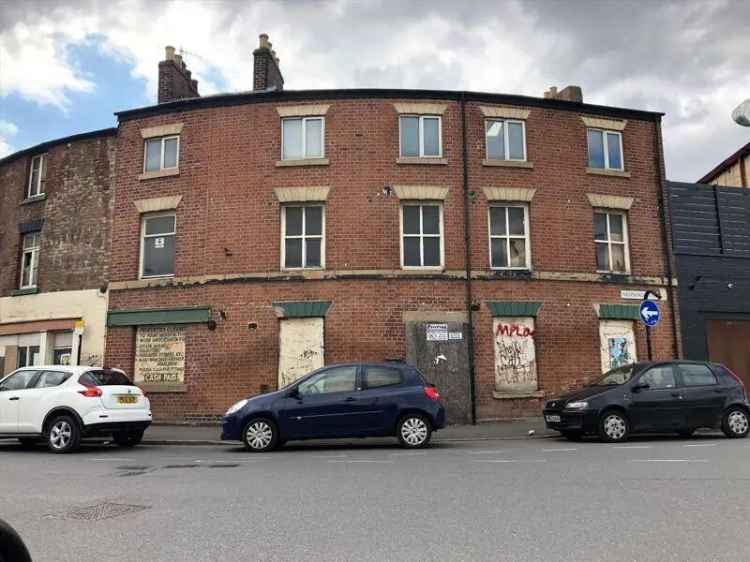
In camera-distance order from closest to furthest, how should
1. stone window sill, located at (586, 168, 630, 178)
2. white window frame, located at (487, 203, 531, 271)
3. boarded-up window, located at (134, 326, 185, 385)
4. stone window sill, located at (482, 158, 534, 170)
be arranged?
boarded-up window, located at (134, 326, 185, 385)
white window frame, located at (487, 203, 531, 271)
stone window sill, located at (482, 158, 534, 170)
stone window sill, located at (586, 168, 630, 178)

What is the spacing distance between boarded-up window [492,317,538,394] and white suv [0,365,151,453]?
8.71m

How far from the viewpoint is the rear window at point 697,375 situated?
12.6 metres

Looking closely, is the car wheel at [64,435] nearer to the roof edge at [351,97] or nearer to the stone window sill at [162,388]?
the stone window sill at [162,388]

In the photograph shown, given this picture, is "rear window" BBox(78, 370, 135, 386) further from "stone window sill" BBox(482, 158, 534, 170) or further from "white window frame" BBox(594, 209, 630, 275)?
"white window frame" BBox(594, 209, 630, 275)

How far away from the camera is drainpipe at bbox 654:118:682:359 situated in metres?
17.4

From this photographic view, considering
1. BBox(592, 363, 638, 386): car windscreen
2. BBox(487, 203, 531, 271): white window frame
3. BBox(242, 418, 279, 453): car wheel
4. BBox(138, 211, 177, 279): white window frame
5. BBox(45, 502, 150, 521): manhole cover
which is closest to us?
BBox(45, 502, 150, 521): manhole cover

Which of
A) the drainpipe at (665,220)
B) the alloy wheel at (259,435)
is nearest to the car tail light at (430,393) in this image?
the alloy wheel at (259,435)

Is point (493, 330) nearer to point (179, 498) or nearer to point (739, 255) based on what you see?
point (739, 255)

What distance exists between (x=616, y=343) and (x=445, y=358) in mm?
4936

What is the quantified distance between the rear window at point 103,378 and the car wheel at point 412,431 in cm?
534

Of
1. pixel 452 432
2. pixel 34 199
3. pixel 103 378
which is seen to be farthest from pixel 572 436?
pixel 34 199

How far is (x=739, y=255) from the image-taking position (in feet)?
61.5

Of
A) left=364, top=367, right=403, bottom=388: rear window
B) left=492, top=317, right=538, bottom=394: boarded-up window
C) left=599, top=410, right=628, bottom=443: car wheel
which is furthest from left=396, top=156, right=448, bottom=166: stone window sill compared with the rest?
left=599, top=410, right=628, bottom=443: car wheel

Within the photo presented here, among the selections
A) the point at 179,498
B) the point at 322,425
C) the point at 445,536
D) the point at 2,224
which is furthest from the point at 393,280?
the point at 2,224
